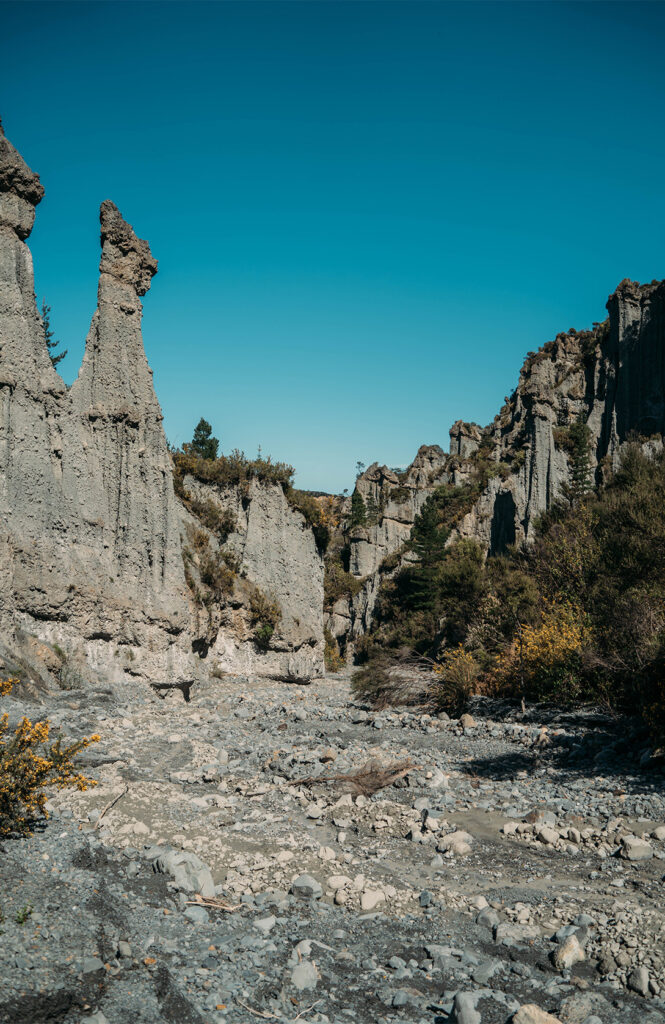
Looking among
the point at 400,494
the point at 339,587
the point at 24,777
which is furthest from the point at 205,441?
the point at 24,777

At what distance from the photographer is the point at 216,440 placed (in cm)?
4706

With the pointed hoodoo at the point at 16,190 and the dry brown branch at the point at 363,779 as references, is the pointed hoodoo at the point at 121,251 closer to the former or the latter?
the pointed hoodoo at the point at 16,190

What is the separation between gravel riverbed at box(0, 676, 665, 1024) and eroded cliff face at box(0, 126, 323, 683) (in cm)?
408

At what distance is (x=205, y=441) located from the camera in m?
47.5

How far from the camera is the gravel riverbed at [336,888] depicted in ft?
19.8

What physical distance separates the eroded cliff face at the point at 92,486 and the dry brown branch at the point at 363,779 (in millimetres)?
8008

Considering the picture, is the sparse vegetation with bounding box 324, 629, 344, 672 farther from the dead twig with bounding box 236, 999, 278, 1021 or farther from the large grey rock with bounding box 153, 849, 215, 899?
the dead twig with bounding box 236, 999, 278, 1021

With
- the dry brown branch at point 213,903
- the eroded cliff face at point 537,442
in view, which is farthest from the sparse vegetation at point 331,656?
the dry brown branch at point 213,903

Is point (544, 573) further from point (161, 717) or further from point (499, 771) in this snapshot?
point (161, 717)

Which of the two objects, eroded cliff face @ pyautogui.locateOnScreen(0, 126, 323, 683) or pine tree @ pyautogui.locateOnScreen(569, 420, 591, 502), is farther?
pine tree @ pyautogui.locateOnScreen(569, 420, 591, 502)

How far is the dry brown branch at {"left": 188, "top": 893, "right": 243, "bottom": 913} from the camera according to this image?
25.1 ft

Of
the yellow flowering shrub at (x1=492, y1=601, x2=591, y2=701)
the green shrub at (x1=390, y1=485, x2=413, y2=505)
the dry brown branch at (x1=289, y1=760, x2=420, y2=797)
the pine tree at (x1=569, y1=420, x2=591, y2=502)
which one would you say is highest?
the pine tree at (x1=569, y1=420, x2=591, y2=502)

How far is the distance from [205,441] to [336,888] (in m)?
41.2

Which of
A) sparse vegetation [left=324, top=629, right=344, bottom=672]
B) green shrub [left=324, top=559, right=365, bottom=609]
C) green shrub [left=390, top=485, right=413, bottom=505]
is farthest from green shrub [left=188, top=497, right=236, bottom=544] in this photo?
green shrub [left=390, top=485, right=413, bottom=505]
